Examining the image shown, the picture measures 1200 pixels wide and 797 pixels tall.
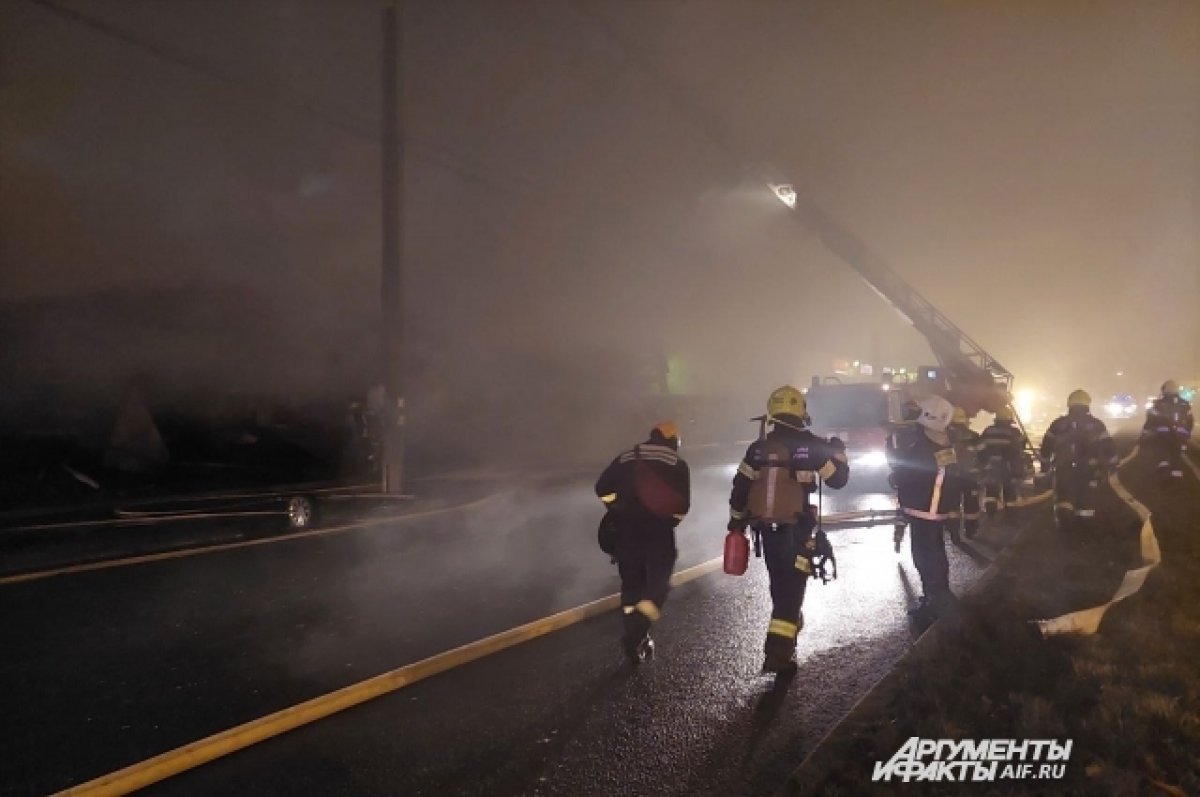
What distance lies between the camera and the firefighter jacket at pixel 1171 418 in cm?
1240

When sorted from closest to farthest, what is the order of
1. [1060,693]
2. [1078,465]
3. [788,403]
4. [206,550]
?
[1060,693]
[788,403]
[1078,465]
[206,550]

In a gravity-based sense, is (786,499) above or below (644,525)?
above

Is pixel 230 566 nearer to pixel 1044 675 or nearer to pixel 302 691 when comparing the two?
pixel 302 691

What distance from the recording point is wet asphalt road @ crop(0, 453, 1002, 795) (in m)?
3.28

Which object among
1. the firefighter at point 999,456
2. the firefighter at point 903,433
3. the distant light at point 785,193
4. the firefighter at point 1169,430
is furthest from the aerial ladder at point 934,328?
the firefighter at point 903,433

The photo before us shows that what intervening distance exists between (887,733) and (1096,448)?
681 centimetres

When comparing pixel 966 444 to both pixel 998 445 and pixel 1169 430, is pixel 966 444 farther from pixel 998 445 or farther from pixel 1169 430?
pixel 1169 430

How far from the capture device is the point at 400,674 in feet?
13.9

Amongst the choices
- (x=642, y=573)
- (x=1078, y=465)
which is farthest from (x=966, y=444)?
(x=642, y=573)

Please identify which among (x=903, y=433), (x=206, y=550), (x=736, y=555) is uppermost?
(x=903, y=433)

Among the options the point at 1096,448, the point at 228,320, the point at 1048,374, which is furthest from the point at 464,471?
the point at 1048,374

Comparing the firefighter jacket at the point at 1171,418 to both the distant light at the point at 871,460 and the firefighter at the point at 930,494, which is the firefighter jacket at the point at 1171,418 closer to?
the distant light at the point at 871,460

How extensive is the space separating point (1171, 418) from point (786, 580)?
1152 centimetres

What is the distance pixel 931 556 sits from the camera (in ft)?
17.5
